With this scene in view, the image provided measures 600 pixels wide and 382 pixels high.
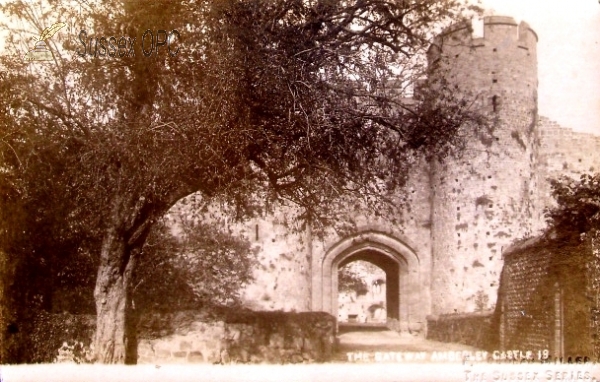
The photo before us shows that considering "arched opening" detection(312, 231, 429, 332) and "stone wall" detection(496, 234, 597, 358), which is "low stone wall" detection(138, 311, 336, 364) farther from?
"arched opening" detection(312, 231, 429, 332)

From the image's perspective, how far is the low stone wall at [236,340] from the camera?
1003 centimetres

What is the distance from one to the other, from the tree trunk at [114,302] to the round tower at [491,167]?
7.33m

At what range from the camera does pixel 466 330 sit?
12.4m

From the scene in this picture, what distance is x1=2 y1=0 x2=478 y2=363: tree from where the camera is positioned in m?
9.33

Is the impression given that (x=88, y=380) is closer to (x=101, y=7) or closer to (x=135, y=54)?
(x=135, y=54)

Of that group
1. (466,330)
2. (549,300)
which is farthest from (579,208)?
(466,330)

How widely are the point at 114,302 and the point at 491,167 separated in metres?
8.33

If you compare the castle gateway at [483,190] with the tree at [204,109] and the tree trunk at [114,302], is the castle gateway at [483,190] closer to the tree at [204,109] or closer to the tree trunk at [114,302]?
the tree at [204,109]

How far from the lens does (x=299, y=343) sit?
33.5 ft

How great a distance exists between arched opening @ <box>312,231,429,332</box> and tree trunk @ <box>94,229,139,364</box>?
6.70 metres

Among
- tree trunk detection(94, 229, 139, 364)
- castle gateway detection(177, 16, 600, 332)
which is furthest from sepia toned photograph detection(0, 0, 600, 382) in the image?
castle gateway detection(177, 16, 600, 332)

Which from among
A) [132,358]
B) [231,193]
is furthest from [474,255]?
[132,358]

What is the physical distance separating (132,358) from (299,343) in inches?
92.9

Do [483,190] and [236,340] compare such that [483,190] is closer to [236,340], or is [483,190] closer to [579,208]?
[579,208]
